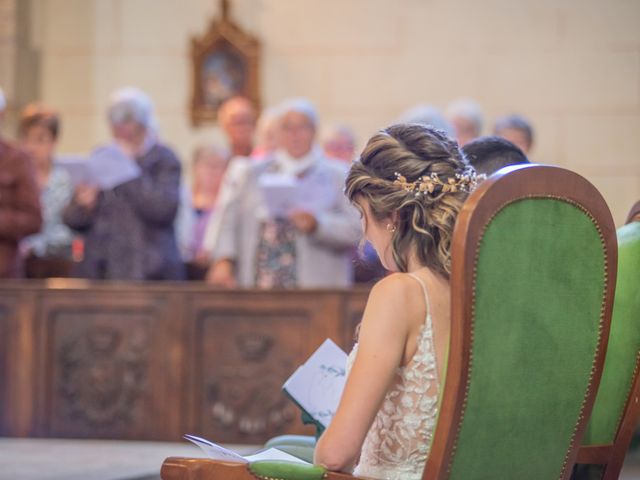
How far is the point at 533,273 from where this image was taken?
7.42 ft

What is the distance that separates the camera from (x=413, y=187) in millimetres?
2490

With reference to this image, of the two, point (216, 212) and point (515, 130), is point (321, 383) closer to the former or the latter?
point (515, 130)

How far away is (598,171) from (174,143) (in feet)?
10.6

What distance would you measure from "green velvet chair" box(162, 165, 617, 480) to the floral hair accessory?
0.94ft

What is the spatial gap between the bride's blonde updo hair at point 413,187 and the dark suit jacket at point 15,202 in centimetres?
417

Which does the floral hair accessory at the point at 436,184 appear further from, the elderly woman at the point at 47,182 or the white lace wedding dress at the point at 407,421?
the elderly woman at the point at 47,182

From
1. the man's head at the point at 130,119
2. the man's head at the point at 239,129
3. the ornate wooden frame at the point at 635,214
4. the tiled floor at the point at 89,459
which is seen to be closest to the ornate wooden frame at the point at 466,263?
the ornate wooden frame at the point at 635,214

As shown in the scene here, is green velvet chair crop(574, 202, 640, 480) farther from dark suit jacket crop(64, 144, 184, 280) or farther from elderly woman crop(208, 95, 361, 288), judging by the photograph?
dark suit jacket crop(64, 144, 184, 280)

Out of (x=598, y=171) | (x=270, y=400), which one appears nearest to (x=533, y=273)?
(x=270, y=400)

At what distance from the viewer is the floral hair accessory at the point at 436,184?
98.1 inches

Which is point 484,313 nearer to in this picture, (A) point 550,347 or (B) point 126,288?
(A) point 550,347

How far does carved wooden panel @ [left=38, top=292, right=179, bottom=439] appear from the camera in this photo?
6.12m

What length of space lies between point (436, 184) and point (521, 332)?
0.39m

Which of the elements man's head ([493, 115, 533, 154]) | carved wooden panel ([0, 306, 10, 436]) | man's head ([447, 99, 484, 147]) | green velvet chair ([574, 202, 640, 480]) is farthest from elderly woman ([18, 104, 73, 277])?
green velvet chair ([574, 202, 640, 480])
